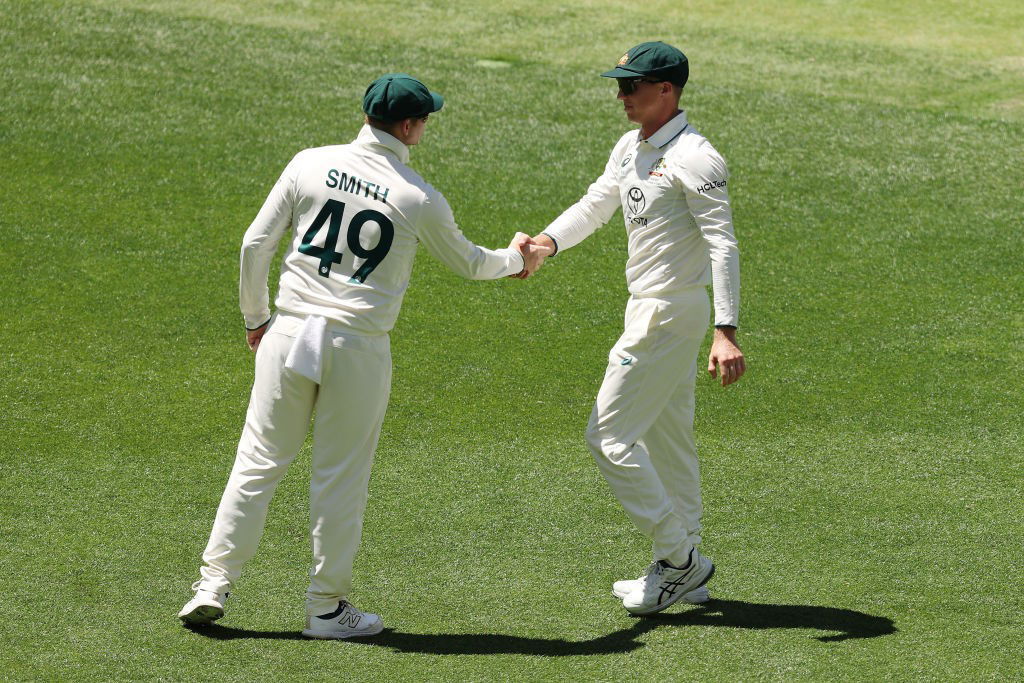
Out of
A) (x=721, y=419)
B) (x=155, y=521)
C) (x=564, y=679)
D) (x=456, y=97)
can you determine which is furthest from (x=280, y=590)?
(x=456, y=97)

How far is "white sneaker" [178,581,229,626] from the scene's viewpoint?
182 inches

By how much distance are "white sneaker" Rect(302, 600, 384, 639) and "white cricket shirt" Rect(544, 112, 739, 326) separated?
1.76 meters

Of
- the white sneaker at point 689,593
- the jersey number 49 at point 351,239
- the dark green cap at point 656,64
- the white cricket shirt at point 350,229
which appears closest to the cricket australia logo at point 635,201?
the dark green cap at point 656,64

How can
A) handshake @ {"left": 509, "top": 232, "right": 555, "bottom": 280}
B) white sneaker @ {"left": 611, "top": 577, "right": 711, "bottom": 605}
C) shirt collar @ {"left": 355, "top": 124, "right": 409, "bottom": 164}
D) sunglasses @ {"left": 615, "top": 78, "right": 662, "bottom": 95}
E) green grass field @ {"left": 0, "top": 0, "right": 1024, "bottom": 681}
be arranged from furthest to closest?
handshake @ {"left": 509, "top": 232, "right": 555, "bottom": 280}, white sneaker @ {"left": 611, "top": 577, "right": 711, "bottom": 605}, sunglasses @ {"left": 615, "top": 78, "right": 662, "bottom": 95}, green grass field @ {"left": 0, "top": 0, "right": 1024, "bottom": 681}, shirt collar @ {"left": 355, "top": 124, "right": 409, "bottom": 164}

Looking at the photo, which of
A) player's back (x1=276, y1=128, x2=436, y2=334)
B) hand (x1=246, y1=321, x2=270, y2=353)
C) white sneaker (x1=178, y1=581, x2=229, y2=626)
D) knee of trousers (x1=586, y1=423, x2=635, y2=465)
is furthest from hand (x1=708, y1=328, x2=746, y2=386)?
white sneaker (x1=178, y1=581, x2=229, y2=626)

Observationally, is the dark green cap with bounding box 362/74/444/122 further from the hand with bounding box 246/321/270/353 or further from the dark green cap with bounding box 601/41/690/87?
the hand with bounding box 246/321/270/353

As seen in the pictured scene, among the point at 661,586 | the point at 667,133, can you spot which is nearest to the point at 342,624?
the point at 661,586

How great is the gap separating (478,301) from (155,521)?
3.45 metres

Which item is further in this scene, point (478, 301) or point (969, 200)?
point (969, 200)

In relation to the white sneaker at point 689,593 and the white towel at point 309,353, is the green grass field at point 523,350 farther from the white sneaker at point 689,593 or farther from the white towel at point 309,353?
the white towel at point 309,353

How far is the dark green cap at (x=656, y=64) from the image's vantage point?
498cm

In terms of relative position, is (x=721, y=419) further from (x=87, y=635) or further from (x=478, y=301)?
(x=87, y=635)

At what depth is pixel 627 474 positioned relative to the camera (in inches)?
197

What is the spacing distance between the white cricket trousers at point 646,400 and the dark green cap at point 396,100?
1.27 meters
